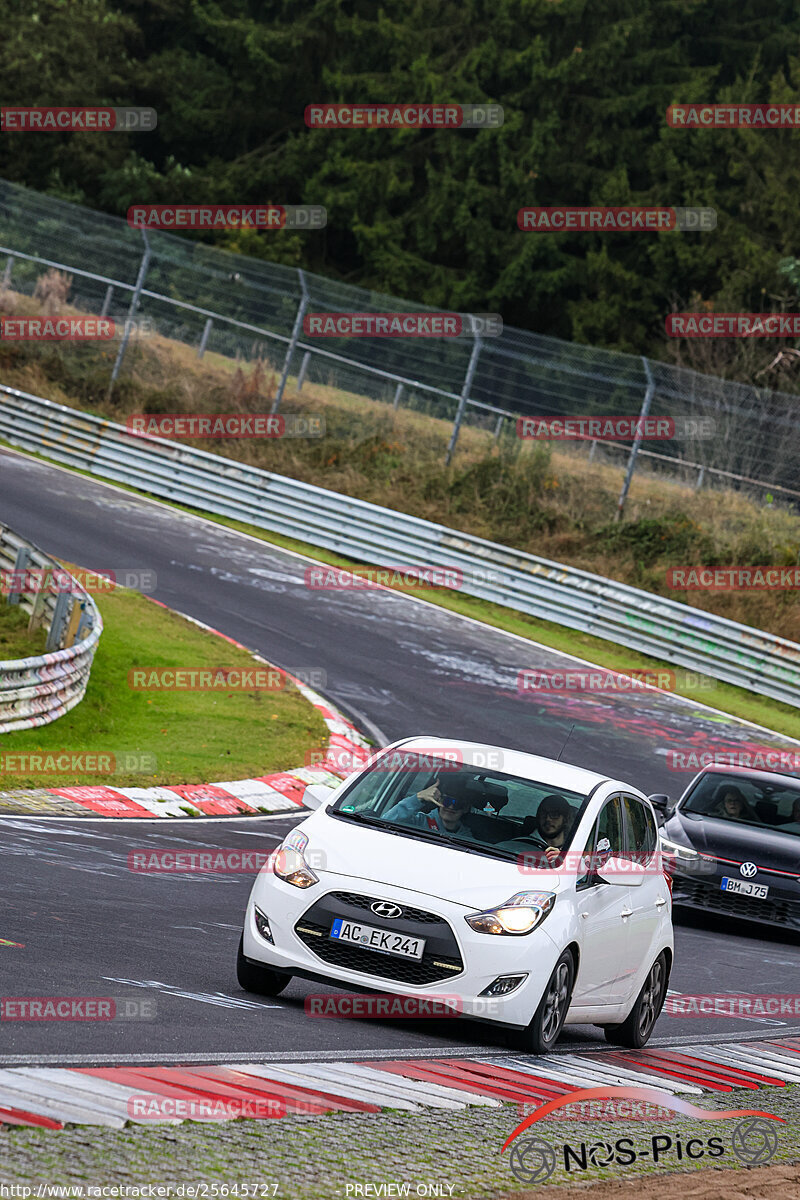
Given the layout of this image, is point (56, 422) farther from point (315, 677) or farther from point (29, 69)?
point (29, 69)

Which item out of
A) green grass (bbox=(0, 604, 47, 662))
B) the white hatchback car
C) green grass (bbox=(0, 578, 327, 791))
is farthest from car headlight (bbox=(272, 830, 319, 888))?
green grass (bbox=(0, 604, 47, 662))

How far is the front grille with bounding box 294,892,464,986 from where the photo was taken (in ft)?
24.8

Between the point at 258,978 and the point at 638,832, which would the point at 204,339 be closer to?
the point at 638,832

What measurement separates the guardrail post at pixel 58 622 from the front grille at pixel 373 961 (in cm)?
1057

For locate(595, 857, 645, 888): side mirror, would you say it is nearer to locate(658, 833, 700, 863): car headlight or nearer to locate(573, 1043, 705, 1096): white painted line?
locate(573, 1043, 705, 1096): white painted line

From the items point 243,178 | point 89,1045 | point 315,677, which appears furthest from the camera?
point 243,178

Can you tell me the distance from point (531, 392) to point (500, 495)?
7.04ft

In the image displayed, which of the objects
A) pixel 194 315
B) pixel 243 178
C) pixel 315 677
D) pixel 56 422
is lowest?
pixel 315 677

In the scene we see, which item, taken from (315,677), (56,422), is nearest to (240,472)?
(56,422)

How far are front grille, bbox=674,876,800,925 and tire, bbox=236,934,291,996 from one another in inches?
275

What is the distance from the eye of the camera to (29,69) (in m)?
55.4

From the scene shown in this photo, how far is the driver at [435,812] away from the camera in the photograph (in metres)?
8.39
